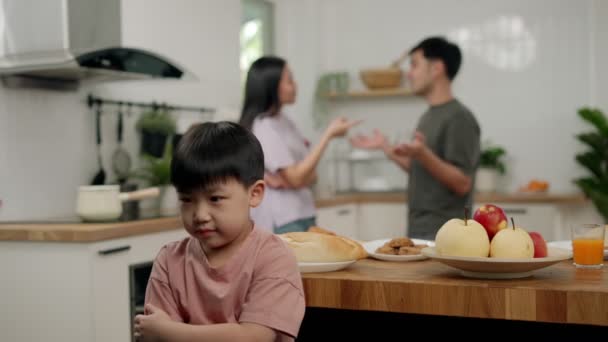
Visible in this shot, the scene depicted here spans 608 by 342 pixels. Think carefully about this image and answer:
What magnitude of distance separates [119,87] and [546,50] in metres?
2.77

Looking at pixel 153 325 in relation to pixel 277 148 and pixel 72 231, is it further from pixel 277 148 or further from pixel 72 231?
pixel 277 148

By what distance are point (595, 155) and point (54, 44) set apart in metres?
3.15

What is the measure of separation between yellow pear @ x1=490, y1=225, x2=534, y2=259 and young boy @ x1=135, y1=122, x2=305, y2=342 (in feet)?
1.27

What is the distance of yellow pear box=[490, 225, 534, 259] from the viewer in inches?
53.5

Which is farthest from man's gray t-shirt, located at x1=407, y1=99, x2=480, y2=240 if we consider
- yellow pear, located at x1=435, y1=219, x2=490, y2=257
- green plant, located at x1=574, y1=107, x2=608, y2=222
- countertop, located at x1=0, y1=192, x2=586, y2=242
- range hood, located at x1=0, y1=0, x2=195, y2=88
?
green plant, located at x1=574, y1=107, x2=608, y2=222

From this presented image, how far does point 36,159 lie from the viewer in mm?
3029

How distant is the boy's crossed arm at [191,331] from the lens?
1183 mm

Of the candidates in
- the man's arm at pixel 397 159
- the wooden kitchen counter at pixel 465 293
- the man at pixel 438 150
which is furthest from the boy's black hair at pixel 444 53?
the wooden kitchen counter at pixel 465 293

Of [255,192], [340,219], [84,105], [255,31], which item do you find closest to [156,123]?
[84,105]

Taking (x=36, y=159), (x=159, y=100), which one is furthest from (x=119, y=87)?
(x=36, y=159)

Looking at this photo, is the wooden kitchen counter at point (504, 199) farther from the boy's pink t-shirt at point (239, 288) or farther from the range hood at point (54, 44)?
the boy's pink t-shirt at point (239, 288)

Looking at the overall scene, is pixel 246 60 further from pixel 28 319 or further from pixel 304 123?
pixel 28 319

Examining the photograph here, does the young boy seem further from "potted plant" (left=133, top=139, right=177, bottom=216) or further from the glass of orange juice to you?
"potted plant" (left=133, top=139, right=177, bottom=216)

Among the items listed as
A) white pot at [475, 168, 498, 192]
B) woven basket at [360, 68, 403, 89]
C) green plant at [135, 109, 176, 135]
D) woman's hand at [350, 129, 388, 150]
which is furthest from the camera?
woven basket at [360, 68, 403, 89]
